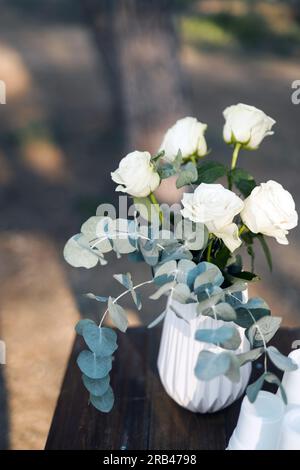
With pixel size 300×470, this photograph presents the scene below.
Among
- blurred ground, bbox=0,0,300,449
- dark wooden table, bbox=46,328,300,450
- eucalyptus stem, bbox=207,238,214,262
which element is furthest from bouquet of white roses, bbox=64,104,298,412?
blurred ground, bbox=0,0,300,449

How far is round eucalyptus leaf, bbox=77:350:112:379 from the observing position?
888 millimetres

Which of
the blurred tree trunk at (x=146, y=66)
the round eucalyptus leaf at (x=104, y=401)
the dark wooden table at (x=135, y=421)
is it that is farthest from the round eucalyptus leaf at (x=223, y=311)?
the blurred tree trunk at (x=146, y=66)

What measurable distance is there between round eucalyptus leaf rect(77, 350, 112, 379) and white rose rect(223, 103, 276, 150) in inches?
16.6

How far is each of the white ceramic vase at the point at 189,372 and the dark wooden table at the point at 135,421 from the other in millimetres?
31

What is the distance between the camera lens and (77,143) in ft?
12.0

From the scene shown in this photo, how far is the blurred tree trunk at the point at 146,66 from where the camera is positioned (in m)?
2.42

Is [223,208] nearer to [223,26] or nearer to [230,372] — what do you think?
[230,372]

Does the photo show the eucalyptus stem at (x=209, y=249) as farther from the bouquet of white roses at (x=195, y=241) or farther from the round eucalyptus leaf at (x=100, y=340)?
the round eucalyptus leaf at (x=100, y=340)

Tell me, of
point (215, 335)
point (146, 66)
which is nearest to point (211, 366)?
point (215, 335)

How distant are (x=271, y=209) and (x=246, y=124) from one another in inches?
7.4

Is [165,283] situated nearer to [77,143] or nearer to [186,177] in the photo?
[186,177]

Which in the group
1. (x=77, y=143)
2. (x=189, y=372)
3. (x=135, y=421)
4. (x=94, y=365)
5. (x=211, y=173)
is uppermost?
(x=211, y=173)

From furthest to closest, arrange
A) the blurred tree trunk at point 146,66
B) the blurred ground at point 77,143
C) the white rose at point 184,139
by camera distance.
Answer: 1. the blurred tree trunk at point 146,66
2. the blurred ground at point 77,143
3. the white rose at point 184,139

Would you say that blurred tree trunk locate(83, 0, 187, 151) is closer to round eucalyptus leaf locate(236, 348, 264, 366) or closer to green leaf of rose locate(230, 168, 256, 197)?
green leaf of rose locate(230, 168, 256, 197)
